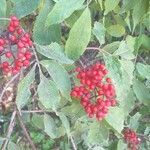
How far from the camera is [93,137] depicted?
1.47 m

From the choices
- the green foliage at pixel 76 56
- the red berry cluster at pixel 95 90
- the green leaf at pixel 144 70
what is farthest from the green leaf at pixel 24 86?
the green leaf at pixel 144 70

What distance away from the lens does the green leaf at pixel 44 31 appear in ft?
3.48

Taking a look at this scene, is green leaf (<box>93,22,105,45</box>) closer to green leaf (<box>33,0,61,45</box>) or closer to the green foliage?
the green foliage

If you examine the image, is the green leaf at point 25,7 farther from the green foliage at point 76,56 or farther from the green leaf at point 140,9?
the green leaf at point 140,9

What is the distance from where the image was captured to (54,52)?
1106mm

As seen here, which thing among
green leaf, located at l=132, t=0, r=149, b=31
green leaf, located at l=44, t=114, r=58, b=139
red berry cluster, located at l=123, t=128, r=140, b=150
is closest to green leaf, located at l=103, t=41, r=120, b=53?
green leaf, located at l=132, t=0, r=149, b=31

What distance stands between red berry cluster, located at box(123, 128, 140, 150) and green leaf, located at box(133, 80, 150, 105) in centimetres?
22

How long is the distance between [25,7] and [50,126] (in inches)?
23.9

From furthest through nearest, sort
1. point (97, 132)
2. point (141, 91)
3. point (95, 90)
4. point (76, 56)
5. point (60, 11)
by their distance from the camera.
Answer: point (141, 91)
point (97, 132)
point (95, 90)
point (76, 56)
point (60, 11)

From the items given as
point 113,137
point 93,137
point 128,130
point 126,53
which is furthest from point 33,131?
point 126,53

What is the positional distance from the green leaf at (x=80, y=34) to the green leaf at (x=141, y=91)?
548mm

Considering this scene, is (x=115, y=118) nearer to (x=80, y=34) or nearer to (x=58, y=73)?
(x=58, y=73)

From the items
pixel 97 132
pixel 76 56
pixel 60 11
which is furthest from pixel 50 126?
pixel 60 11

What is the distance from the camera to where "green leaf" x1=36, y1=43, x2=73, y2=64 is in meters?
1.09
